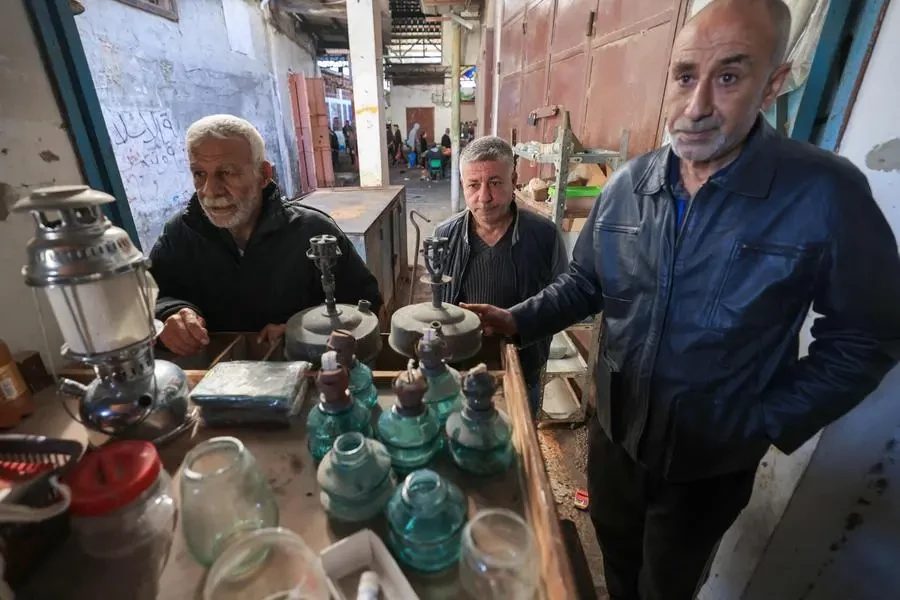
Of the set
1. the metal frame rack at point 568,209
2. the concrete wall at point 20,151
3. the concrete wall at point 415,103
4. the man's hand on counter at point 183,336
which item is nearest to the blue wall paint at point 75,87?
the concrete wall at point 20,151

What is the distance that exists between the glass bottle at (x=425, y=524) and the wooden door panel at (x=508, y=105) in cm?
502

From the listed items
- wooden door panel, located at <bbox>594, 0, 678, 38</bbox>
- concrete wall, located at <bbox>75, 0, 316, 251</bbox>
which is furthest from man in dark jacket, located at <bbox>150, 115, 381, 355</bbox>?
concrete wall, located at <bbox>75, 0, 316, 251</bbox>

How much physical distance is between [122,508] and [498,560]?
55 centimetres

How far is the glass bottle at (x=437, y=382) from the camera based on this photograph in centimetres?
83

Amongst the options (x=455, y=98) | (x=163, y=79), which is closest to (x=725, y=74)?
(x=163, y=79)

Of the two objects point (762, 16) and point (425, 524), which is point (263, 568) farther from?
point (762, 16)

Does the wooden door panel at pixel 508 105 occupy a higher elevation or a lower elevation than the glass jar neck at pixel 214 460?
higher

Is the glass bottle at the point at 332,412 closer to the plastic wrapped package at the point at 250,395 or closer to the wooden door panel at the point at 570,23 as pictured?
the plastic wrapped package at the point at 250,395

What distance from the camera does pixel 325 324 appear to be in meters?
1.01

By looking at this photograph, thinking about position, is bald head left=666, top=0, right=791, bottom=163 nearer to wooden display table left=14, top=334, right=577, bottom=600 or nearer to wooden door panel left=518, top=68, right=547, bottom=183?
wooden display table left=14, top=334, right=577, bottom=600

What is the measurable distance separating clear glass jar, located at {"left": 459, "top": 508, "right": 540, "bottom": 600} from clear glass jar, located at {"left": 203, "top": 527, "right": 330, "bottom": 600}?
0.61 ft

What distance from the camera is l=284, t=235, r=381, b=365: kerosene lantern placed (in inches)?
37.2

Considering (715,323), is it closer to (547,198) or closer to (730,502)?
(730,502)

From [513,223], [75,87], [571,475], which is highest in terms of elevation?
[75,87]
